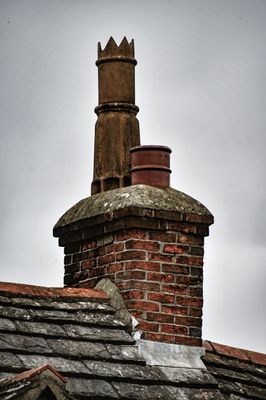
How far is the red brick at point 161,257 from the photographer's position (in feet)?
33.0

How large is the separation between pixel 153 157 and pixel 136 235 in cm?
77

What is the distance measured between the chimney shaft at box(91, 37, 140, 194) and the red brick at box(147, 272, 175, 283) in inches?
42.2

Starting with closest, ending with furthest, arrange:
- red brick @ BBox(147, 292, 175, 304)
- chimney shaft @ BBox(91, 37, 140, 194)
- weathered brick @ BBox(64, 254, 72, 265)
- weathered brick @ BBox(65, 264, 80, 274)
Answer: red brick @ BBox(147, 292, 175, 304) < weathered brick @ BBox(65, 264, 80, 274) < weathered brick @ BBox(64, 254, 72, 265) < chimney shaft @ BBox(91, 37, 140, 194)

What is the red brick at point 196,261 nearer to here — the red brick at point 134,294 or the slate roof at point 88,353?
the red brick at point 134,294

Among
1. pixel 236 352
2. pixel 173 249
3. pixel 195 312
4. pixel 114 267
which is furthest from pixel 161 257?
pixel 236 352

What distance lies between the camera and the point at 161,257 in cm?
1010

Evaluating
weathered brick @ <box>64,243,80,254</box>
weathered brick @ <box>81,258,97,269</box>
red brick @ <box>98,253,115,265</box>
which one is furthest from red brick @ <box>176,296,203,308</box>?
weathered brick @ <box>64,243,80,254</box>

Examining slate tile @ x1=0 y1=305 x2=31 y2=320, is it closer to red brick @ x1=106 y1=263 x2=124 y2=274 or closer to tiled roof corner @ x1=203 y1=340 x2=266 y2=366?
red brick @ x1=106 y1=263 x2=124 y2=274

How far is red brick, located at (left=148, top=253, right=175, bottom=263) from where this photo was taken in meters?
10.1

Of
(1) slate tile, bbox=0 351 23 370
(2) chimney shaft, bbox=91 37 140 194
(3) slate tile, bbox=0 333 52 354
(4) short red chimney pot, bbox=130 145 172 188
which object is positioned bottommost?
(1) slate tile, bbox=0 351 23 370

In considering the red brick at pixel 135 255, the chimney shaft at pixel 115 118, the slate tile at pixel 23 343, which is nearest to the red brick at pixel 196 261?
the red brick at pixel 135 255

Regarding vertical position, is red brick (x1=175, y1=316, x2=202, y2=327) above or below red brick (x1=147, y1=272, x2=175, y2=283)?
below

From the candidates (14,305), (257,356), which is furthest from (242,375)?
(14,305)

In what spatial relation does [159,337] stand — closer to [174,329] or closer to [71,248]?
[174,329]
